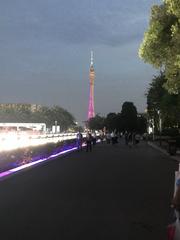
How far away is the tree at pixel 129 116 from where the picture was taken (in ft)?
534

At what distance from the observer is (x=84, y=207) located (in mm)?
12617

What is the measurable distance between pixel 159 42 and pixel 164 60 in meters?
0.67

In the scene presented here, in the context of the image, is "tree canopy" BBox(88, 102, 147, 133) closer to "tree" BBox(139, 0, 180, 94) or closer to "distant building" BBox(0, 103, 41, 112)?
"distant building" BBox(0, 103, 41, 112)

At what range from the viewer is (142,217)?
11289mm

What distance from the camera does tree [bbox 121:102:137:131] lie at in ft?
534

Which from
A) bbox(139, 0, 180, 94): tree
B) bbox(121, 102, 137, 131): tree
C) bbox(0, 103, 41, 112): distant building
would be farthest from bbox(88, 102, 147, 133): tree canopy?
bbox(139, 0, 180, 94): tree

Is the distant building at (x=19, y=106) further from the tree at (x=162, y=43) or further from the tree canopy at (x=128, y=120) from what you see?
the tree at (x=162, y=43)

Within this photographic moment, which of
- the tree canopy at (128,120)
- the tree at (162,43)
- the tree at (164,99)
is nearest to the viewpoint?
the tree at (162,43)

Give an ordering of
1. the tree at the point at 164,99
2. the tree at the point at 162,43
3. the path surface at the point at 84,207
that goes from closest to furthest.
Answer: the path surface at the point at 84,207 → the tree at the point at 162,43 → the tree at the point at 164,99

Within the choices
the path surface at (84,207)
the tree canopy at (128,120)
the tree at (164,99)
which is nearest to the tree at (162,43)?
the path surface at (84,207)

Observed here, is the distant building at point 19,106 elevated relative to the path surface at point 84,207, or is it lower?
elevated

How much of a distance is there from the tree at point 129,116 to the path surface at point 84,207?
5596 inches

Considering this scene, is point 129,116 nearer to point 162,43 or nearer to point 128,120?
point 128,120

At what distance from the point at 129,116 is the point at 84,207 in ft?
498
